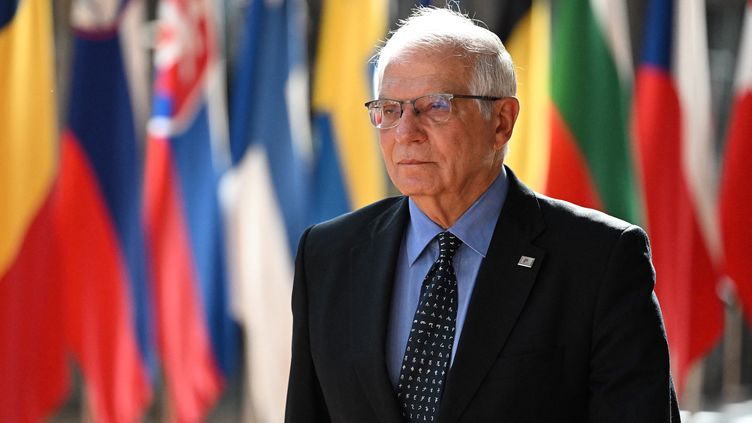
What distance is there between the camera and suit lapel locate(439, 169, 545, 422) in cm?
206

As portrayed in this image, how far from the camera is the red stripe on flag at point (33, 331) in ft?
18.0

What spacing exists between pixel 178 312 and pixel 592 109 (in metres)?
2.29

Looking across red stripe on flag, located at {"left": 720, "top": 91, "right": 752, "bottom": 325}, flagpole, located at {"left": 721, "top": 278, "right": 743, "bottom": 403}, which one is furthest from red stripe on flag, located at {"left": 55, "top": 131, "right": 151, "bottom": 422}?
flagpole, located at {"left": 721, "top": 278, "right": 743, "bottom": 403}

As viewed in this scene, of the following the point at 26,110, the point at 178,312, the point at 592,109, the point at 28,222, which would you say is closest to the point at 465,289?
the point at 592,109

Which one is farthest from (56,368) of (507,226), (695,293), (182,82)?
(507,226)

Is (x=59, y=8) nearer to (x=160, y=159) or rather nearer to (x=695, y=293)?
(x=160, y=159)

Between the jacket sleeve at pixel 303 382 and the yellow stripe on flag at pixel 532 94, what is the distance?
2942mm

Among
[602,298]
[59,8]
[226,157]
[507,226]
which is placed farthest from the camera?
[59,8]

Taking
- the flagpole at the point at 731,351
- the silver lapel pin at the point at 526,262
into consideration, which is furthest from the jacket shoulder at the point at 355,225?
the flagpole at the point at 731,351

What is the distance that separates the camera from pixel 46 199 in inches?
220

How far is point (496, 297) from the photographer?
214 centimetres

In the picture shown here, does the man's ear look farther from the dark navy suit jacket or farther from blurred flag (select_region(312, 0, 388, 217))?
blurred flag (select_region(312, 0, 388, 217))

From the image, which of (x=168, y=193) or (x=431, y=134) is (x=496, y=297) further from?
(x=168, y=193)

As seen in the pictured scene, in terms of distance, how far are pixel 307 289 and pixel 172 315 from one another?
11.0 ft
